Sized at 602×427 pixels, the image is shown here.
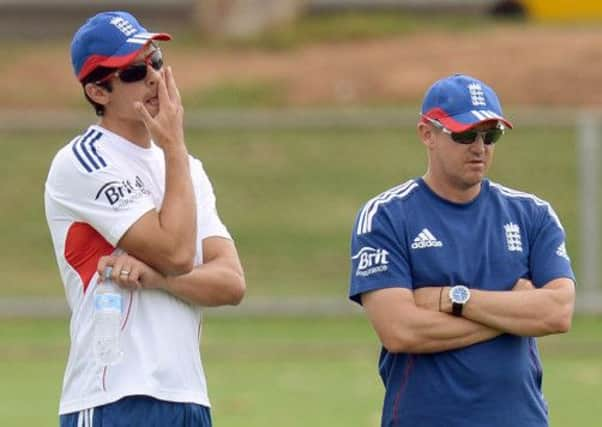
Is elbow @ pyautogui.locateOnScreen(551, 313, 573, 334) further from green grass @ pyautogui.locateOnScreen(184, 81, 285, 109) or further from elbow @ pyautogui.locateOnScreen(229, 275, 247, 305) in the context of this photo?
green grass @ pyautogui.locateOnScreen(184, 81, 285, 109)

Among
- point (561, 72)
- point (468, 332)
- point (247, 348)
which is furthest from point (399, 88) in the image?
point (468, 332)

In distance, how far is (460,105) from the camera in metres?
6.64

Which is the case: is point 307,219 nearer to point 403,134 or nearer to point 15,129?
point 403,134

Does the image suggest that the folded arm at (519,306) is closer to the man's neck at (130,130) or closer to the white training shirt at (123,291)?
the white training shirt at (123,291)

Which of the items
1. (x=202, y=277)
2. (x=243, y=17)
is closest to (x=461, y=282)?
(x=202, y=277)

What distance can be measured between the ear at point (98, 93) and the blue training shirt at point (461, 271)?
Result: 102cm

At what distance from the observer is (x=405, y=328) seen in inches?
255

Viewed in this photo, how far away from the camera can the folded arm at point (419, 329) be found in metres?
6.47

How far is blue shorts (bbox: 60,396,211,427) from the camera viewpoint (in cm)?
622

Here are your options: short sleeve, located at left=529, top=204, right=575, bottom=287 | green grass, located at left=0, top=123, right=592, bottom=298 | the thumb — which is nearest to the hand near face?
the thumb

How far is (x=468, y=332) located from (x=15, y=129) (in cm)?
1387

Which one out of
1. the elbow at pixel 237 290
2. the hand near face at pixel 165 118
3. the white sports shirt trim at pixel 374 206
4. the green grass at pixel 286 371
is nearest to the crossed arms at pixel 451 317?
the white sports shirt trim at pixel 374 206

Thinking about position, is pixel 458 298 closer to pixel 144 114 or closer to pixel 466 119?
pixel 466 119

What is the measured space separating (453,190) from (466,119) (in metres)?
0.26
